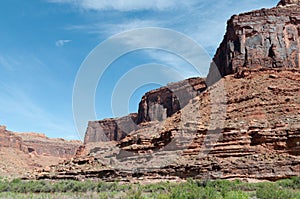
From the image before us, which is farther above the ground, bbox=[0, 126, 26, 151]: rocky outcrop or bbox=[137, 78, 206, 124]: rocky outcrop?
bbox=[137, 78, 206, 124]: rocky outcrop

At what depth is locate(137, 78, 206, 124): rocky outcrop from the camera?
73.9 metres

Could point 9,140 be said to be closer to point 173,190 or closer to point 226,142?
point 226,142

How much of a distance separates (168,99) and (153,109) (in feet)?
16.5

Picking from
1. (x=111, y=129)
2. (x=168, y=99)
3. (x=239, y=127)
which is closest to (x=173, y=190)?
(x=239, y=127)

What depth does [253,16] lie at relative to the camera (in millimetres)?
41656

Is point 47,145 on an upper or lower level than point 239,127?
upper

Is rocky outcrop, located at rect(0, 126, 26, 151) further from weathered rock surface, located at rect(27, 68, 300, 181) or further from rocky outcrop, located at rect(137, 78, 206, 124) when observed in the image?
weathered rock surface, located at rect(27, 68, 300, 181)

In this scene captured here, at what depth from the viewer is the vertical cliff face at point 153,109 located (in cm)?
7500

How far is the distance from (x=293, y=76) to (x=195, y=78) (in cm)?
4076

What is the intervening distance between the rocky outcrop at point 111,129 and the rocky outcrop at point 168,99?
9.19 metres

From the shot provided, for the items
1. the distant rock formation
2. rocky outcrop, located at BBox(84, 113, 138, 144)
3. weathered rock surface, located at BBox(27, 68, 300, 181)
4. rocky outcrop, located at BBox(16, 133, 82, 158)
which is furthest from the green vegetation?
rocky outcrop, located at BBox(16, 133, 82, 158)

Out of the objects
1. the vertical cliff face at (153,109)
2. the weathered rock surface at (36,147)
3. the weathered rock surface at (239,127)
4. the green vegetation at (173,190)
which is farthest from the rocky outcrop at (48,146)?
the green vegetation at (173,190)

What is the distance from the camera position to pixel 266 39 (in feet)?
131

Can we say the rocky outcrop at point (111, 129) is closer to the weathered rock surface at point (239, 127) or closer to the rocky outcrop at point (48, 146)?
the rocky outcrop at point (48, 146)
